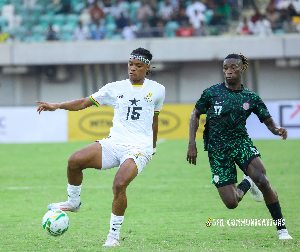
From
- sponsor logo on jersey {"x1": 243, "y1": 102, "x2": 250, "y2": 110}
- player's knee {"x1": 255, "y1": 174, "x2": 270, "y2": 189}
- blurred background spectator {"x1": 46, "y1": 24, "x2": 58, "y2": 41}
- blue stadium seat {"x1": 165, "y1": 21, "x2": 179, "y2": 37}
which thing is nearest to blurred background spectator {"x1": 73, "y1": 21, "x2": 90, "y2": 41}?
blurred background spectator {"x1": 46, "y1": 24, "x2": 58, "y2": 41}

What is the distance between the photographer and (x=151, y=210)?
8.04 metres

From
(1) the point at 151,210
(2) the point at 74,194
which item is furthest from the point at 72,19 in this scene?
(2) the point at 74,194

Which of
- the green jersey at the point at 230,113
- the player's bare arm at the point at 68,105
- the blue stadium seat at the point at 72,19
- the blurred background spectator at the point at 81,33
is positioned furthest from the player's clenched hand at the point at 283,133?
the blue stadium seat at the point at 72,19

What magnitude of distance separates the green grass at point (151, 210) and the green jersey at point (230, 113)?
3.77ft

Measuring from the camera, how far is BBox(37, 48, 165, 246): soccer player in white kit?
20.2ft

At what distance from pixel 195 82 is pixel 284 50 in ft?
17.2

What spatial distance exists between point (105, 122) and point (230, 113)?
619 inches

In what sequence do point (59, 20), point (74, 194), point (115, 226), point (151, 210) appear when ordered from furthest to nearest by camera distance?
point (59, 20) < point (151, 210) < point (74, 194) < point (115, 226)

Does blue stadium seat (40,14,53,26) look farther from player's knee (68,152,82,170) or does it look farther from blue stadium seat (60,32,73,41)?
player's knee (68,152,82,170)

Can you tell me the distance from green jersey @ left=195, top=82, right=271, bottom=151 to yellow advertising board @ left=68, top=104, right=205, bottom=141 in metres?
15.0

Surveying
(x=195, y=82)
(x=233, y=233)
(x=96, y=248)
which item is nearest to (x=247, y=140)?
(x=233, y=233)

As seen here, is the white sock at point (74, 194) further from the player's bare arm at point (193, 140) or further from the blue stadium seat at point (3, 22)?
the blue stadium seat at point (3, 22)

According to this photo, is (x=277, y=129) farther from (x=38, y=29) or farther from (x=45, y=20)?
(x=45, y=20)

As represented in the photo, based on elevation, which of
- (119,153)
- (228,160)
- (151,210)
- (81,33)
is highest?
(81,33)
